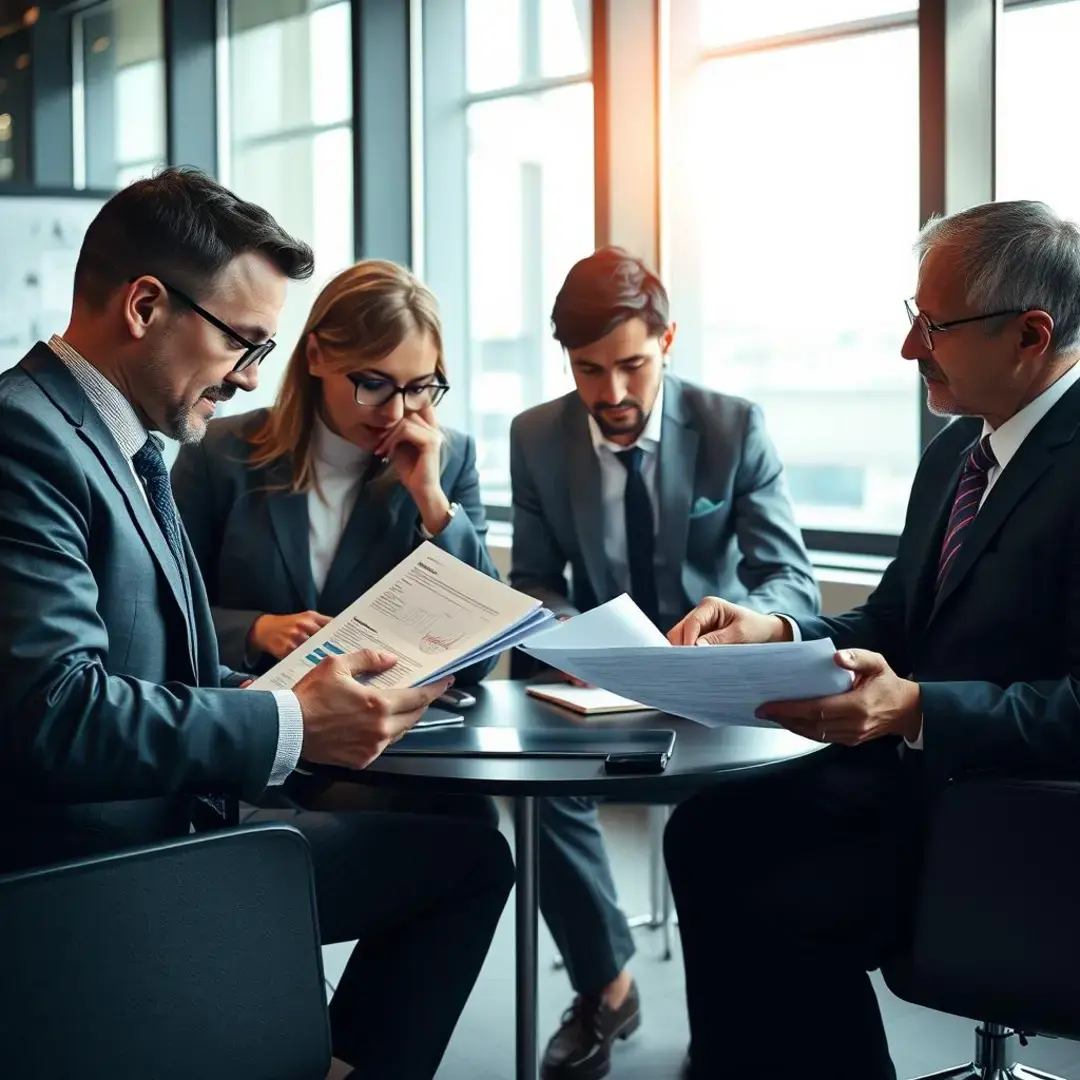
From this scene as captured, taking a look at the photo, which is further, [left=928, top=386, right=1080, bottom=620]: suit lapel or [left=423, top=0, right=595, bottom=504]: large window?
[left=423, top=0, right=595, bottom=504]: large window

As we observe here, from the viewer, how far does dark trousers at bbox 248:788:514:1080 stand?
1957 millimetres

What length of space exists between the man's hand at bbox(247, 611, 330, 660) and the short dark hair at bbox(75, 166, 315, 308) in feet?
2.44

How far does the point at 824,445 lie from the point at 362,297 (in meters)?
2.21

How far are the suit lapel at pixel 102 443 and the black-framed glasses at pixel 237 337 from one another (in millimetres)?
173

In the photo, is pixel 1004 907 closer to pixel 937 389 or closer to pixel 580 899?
pixel 937 389

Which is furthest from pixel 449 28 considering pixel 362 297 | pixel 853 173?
pixel 362 297

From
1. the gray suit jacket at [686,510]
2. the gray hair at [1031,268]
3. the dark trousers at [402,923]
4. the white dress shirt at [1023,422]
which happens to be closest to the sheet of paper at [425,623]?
the dark trousers at [402,923]

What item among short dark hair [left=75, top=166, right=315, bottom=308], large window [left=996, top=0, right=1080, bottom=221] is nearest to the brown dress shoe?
short dark hair [left=75, top=166, right=315, bottom=308]

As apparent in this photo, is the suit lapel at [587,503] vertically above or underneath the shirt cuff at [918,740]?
above

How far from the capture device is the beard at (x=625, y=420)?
9.83 ft

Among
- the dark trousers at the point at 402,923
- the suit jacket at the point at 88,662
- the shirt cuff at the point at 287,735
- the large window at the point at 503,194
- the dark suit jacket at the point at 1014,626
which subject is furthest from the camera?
the large window at the point at 503,194

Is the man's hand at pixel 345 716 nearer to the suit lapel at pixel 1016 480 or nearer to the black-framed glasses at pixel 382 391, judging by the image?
the suit lapel at pixel 1016 480

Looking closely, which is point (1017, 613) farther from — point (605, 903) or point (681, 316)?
point (681, 316)

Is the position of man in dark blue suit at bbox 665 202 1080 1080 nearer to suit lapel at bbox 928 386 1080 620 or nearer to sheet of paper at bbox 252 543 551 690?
suit lapel at bbox 928 386 1080 620
